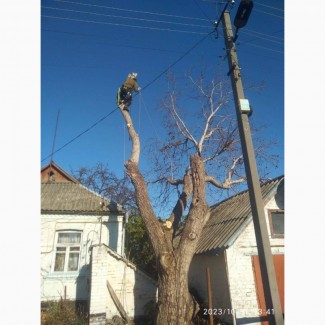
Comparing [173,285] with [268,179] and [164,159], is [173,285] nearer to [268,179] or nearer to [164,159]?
[164,159]

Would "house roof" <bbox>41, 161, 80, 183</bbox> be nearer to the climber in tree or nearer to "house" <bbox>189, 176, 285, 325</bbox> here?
the climber in tree

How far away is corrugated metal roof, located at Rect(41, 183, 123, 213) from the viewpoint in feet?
41.2

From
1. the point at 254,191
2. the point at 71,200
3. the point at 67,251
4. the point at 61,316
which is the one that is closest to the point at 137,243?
the point at 67,251

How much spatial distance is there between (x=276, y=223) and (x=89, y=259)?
8.07 m

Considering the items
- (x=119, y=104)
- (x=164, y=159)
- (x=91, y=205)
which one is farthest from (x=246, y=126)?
(x=91, y=205)

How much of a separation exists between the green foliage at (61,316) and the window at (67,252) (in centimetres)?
191

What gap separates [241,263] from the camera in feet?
28.0

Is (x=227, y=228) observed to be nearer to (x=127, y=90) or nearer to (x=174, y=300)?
(x=174, y=300)

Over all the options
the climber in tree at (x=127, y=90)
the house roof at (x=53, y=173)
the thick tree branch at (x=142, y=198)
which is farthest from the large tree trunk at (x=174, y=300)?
the house roof at (x=53, y=173)

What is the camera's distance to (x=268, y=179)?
37.7 feet

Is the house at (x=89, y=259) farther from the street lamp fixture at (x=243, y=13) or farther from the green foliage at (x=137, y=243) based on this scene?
the street lamp fixture at (x=243, y=13)

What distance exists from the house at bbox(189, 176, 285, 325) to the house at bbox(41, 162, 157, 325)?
2.55m

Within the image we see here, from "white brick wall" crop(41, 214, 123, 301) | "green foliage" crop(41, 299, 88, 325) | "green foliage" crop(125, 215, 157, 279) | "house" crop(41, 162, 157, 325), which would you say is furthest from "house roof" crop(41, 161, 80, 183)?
"green foliage" crop(41, 299, 88, 325)

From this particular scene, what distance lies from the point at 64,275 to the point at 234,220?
7666 mm
